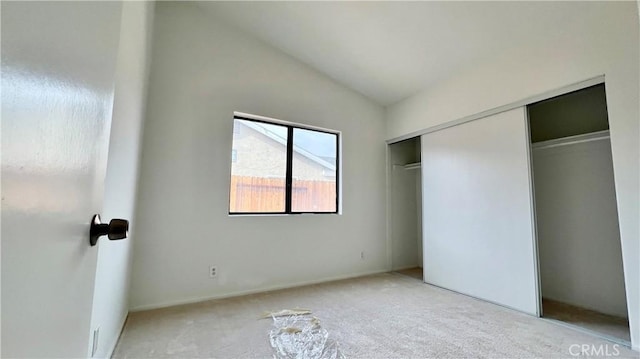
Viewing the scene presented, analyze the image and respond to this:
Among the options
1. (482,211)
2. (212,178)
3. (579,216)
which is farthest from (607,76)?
(212,178)

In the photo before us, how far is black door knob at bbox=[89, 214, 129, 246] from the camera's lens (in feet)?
2.09

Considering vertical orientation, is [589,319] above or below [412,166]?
below

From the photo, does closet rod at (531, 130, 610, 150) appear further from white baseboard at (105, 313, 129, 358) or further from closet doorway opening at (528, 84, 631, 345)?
white baseboard at (105, 313, 129, 358)

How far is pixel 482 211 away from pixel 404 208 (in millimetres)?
1565

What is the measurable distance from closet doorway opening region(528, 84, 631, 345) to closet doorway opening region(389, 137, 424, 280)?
1.69 metres

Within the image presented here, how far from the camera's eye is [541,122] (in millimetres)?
3426

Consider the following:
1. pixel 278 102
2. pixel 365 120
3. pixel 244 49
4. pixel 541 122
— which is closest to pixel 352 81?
pixel 365 120

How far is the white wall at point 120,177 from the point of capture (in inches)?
59.7

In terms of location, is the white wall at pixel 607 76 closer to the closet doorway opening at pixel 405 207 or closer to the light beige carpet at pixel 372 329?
the light beige carpet at pixel 372 329

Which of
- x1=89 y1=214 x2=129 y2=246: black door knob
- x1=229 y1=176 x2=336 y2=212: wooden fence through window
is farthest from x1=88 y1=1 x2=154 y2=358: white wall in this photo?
x1=229 y1=176 x2=336 y2=212: wooden fence through window

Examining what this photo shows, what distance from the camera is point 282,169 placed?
3689 millimetres

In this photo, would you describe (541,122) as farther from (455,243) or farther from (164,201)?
(164,201)

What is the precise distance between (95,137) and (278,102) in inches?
125

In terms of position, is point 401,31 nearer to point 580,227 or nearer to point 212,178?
point 212,178
